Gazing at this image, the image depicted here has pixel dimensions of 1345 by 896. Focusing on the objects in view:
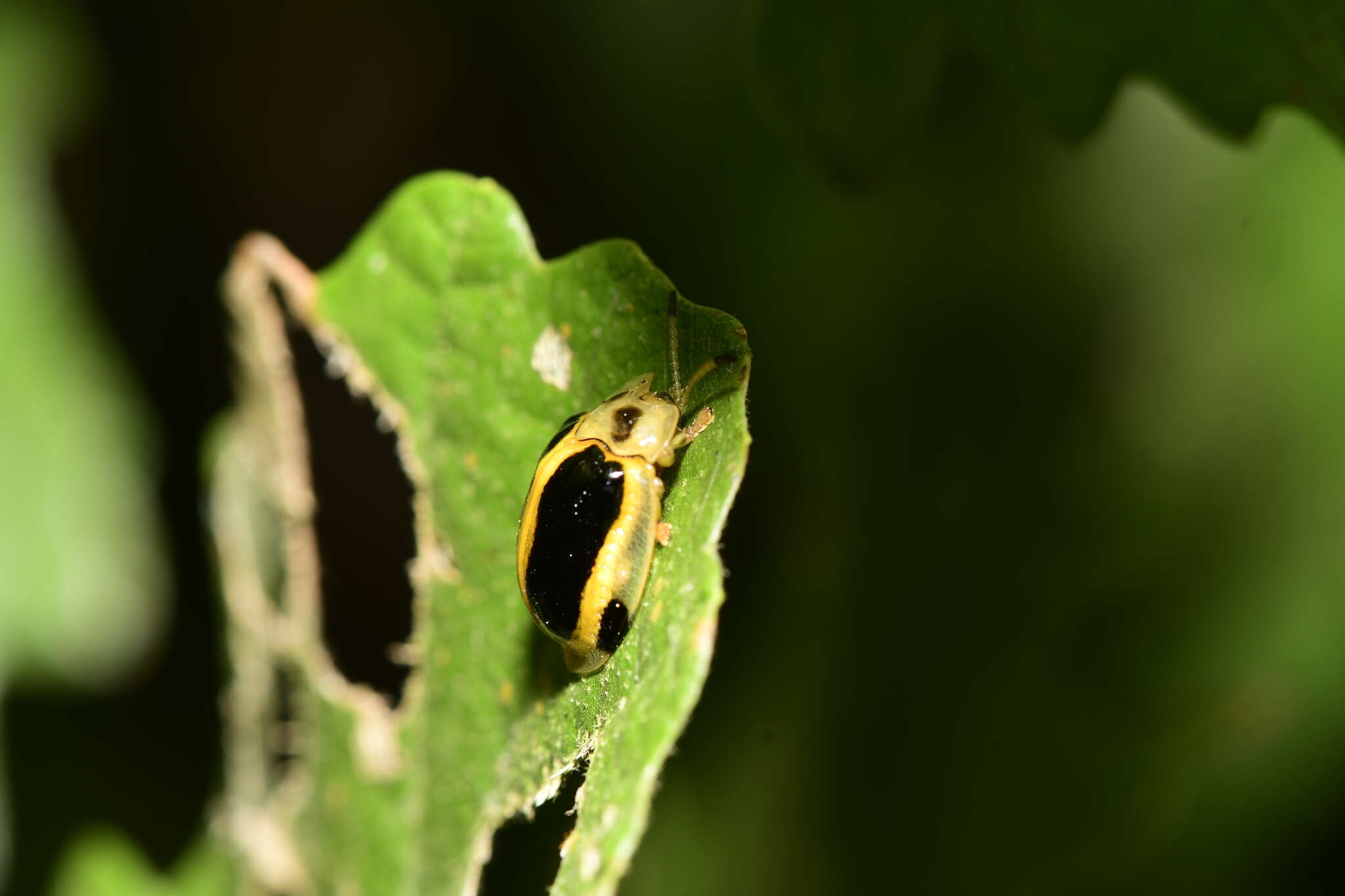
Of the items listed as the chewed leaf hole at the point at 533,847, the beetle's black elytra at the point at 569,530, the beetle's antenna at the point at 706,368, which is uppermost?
the beetle's antenna at the point at 706,368

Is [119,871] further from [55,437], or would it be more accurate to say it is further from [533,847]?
[533,847]

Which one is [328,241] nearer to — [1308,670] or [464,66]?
[464,66]

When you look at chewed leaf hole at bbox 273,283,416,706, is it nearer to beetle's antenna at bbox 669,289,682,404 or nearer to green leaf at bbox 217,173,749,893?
green leaf at bbox 217,173,749,893

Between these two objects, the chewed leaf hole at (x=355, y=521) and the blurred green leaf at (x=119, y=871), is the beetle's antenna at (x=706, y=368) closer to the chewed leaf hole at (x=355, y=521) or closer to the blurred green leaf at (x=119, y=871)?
the chewed leaf hole at (x=355, y=521)

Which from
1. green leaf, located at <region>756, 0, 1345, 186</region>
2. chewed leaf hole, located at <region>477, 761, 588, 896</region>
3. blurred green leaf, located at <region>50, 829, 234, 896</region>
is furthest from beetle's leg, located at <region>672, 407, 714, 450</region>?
blurred green leaf, located at <region>50, 829, 234, 896</region>

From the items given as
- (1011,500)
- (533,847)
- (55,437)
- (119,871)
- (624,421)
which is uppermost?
(1011,500)

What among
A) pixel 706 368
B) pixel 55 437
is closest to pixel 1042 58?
pixel 706 368

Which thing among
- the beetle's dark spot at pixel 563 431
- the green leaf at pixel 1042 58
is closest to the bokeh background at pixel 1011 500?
the green leaf at pixel 1042 58

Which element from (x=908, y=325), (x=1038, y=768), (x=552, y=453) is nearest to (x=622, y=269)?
(x=552, y=453)
